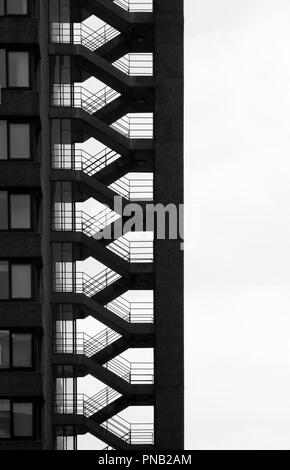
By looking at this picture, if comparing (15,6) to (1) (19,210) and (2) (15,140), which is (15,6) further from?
(1) (19,210)

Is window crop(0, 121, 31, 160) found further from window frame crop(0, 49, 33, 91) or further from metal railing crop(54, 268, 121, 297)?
metal railing crop(54, 268, 121, 297)

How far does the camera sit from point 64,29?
106438mm

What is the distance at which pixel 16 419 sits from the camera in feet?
283

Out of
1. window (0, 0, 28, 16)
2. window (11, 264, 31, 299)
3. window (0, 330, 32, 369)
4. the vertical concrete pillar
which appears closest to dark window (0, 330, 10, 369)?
window (0, 330, 32, 369)

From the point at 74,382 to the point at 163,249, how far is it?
8.44 m

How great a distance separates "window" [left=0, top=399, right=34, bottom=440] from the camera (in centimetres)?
8564

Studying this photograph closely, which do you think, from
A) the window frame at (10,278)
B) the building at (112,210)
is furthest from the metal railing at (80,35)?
the window frame at (10,278)

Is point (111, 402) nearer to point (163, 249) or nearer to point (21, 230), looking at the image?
point (163, 249)

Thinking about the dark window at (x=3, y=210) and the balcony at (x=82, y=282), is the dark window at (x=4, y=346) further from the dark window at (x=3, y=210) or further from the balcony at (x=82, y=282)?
the balcony at (x=82, y=282)

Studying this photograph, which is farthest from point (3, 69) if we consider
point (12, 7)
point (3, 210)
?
point (3, 210)

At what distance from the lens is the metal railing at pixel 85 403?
103875 mm

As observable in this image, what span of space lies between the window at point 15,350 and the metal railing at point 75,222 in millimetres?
17166

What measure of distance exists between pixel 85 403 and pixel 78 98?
16.2m
